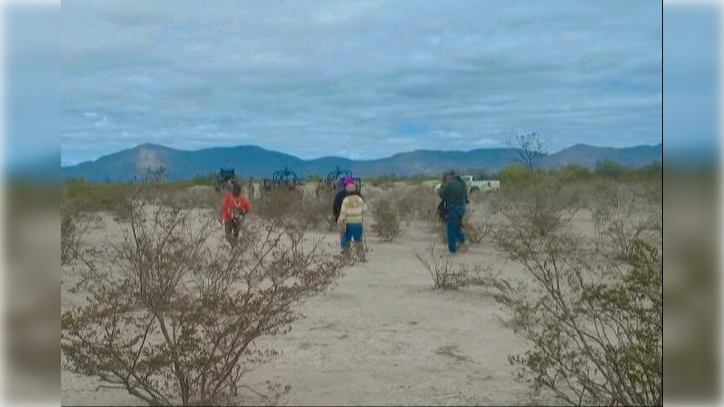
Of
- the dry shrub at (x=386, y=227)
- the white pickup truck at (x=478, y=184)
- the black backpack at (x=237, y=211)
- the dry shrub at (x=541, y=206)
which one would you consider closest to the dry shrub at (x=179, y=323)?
the black backpack at (x=237, y=211)

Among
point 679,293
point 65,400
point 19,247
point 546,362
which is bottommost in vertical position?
point 65,400

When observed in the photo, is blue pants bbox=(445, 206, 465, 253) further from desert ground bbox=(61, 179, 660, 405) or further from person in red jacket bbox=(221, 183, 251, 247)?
person in red jacket bbox=(221, 183, 251, 247)

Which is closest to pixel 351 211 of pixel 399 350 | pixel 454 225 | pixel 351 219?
pixel 351 219

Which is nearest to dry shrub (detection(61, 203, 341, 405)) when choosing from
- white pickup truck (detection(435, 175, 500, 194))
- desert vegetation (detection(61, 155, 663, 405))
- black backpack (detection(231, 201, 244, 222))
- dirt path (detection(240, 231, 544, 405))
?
desert vegetation (detection(61, 155, 663, 405))

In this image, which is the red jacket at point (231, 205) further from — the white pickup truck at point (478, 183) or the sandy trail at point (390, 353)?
the white pickup truck at point (478, 183)

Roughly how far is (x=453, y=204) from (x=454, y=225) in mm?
603

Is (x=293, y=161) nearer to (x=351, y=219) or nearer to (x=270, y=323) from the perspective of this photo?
(x=351, y=219)

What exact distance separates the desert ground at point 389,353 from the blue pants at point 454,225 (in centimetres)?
391

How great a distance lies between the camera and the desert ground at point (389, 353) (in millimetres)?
6288

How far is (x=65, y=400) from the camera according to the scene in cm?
620

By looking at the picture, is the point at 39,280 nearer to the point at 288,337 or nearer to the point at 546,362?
the point at 546,362

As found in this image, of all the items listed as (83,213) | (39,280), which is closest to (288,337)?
(39,280)

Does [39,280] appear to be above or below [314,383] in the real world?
above

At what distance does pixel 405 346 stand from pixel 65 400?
3.13 m
